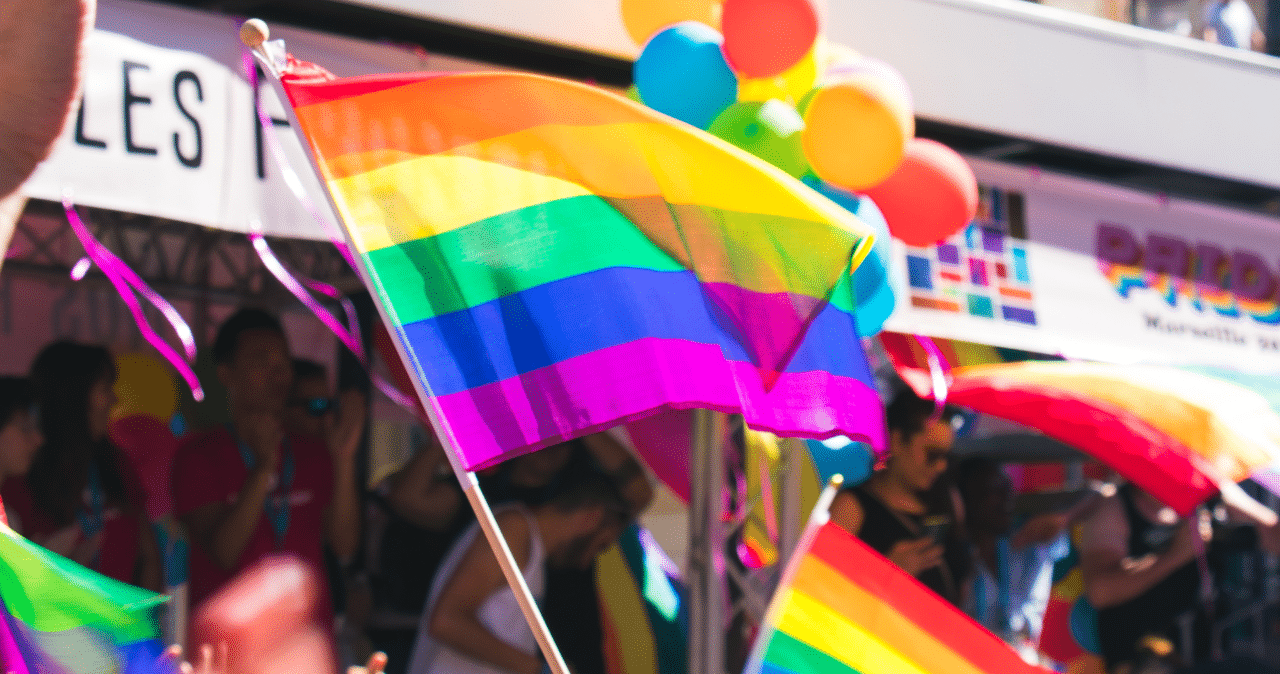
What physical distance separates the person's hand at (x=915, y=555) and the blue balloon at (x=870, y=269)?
852 mm

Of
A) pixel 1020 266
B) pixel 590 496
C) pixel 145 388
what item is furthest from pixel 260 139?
pixel 1020 266

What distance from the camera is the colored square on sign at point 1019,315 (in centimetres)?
470

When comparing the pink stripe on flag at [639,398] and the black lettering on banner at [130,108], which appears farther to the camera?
the black lettering on banner at [130,108]

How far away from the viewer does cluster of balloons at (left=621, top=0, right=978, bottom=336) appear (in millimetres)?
3158

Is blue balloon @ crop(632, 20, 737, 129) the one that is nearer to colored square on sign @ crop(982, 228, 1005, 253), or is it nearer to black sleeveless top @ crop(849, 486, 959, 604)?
black sleeveless top @ crop(849, 486, 959, 604)

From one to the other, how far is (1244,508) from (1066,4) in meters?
4.04

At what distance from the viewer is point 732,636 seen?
3904 mm

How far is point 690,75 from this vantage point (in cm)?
329

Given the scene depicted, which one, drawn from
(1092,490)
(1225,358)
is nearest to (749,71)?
(1225,358)

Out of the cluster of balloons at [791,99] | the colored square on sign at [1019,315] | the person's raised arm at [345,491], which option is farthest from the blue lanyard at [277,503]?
the colored square on sign at [1019,315]

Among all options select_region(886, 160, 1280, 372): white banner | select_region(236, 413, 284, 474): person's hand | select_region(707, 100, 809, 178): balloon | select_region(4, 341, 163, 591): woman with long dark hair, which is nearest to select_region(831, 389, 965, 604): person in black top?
select_region(886, 160, 1280, 372): white banner

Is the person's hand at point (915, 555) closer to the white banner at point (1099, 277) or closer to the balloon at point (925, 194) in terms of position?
the white banner at point (1099, 277)

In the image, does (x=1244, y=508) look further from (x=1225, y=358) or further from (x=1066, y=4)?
(x=1066, y=4)

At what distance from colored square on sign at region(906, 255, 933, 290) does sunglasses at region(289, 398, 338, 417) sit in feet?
6.51
